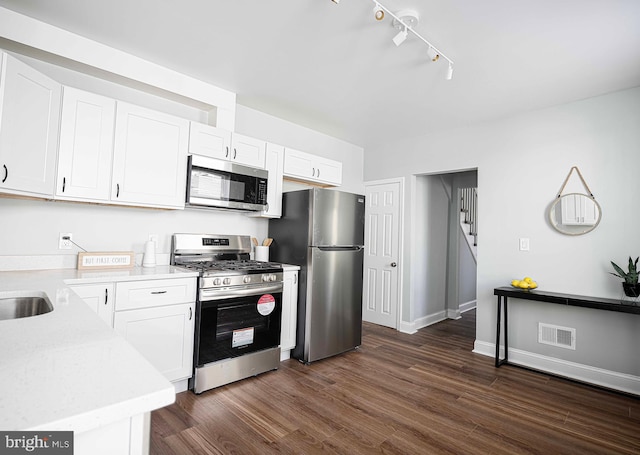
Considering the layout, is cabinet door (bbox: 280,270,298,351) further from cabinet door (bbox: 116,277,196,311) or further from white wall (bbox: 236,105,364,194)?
white wall (bbox: 236,105,364,194)

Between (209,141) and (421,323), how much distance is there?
3710 millimetres

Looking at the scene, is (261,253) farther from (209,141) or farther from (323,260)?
(209,141)

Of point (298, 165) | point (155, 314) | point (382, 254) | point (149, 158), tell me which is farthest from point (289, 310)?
point (382, 254)

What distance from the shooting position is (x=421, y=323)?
4676mm

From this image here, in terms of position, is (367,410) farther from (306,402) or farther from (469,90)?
(469,90)

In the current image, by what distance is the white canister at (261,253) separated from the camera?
138 inches

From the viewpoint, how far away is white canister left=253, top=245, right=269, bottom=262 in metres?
3.51

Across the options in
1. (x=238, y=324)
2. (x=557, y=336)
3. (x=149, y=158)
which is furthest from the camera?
(x=557, y=336)

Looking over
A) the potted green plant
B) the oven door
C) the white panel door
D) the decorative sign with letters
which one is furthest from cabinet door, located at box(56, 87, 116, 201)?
the potted green plant

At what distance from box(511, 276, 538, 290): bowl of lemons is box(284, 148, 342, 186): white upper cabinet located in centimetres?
227

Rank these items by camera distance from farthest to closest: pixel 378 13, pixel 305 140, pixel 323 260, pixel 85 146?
pixel 305 140
pixel 323 260
pixel 85 146
pixel 378 13

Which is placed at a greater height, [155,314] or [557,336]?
[155,314]

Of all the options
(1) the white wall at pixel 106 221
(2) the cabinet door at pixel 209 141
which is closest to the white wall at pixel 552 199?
(1) the white wall at pixel 106 221

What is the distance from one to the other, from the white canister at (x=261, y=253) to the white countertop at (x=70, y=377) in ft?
7.85
